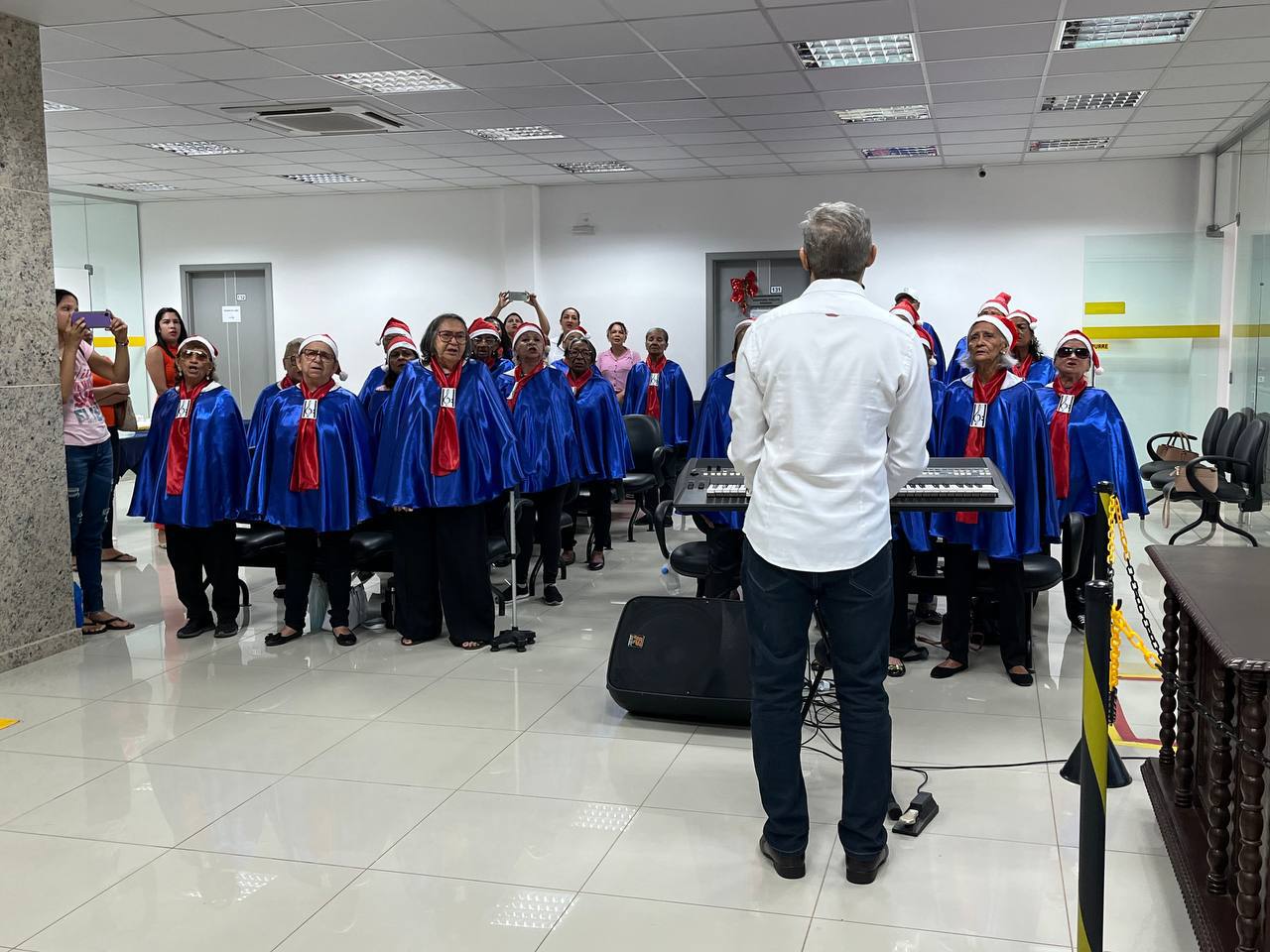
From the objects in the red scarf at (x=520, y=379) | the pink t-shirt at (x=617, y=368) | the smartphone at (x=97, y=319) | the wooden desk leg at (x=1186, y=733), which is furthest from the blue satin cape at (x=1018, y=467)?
the pink t-shirt at (x=617, y=368)

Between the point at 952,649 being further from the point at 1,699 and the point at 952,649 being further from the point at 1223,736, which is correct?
the point at 1,699

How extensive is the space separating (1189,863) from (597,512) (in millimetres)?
4896

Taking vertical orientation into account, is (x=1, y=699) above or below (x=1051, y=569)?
below

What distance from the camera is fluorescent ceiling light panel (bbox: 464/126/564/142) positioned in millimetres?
8883

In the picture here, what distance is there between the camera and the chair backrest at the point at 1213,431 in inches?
344

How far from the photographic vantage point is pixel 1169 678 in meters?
3.09

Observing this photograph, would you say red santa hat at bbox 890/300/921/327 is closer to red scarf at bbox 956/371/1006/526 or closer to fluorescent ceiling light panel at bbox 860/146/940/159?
red scarf at bbox 956/371/1006/526

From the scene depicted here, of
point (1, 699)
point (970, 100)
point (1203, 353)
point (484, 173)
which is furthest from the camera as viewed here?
point (484, 173)

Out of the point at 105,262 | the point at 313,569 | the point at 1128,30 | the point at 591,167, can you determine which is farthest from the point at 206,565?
the point at 105,262

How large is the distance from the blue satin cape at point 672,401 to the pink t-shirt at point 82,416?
4.48m

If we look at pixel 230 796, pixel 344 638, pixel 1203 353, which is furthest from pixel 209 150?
pixel 1203 353

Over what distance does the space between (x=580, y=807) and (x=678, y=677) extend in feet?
2.58

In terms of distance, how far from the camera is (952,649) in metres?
4.75

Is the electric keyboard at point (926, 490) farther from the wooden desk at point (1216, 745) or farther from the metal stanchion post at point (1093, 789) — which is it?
the metal stanchion post at point (1093, 789)
